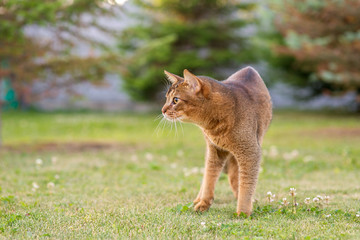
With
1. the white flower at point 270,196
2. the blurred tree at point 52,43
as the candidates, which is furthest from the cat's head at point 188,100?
the blurred tree at point 52,43

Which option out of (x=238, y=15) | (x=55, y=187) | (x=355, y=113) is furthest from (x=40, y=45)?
(x=355, y=113)

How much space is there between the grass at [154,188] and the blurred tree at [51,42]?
153 centimetres

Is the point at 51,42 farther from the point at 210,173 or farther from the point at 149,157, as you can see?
the point at 210,173

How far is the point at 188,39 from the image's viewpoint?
1759cm

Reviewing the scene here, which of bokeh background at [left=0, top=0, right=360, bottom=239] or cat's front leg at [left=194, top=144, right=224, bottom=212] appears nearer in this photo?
bokeh background at [left=0, top=0, right=360, bottom=239]

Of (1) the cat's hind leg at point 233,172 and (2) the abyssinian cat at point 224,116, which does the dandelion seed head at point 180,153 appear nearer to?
(1) the cat's hind leg at point 233,172

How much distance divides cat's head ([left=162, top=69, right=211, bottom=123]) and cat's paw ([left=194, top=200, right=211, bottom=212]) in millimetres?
855

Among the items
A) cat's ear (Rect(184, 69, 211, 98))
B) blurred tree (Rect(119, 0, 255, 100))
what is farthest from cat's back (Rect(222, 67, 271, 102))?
blurred tree (Rect(119, 0, 255, 100))

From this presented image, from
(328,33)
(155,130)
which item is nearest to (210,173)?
(155,130)

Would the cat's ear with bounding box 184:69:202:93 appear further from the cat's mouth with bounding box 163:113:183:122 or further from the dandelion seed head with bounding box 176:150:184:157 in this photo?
the dandelion seed head with bounding box 176:150:184:157

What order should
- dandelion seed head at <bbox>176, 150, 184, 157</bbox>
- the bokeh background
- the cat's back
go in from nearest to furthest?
1. the bokeh background
2. the cat's back
3. dandelion seed head at <bbox>176, 150, 184, 157</bbox>

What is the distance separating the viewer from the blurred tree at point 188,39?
16.8 metres

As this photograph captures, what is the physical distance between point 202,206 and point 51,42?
21.0 feet

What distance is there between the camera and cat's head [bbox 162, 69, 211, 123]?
13.1ft
